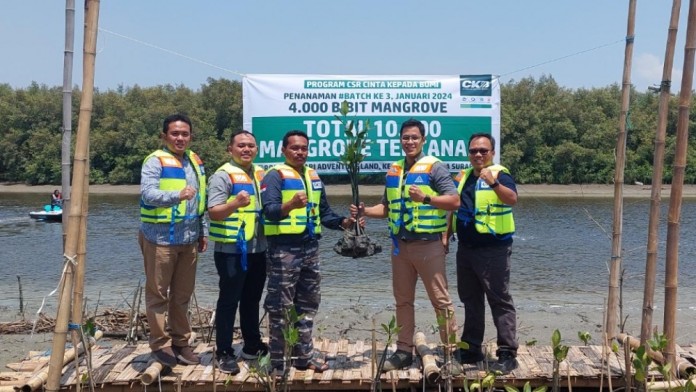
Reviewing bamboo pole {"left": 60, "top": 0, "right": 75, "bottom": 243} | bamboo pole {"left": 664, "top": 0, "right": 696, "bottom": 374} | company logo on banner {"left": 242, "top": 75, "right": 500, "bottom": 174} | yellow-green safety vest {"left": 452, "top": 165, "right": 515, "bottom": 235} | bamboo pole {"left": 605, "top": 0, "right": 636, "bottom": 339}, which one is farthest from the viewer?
company logo on banner {"left": 242, "top": 75, "right": 500, "bottom": 174}

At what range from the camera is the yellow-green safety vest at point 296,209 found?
545 cm

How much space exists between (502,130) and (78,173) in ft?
110

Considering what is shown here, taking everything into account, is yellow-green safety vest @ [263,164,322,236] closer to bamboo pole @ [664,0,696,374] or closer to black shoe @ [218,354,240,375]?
black shoe @ [218,354,240,375]

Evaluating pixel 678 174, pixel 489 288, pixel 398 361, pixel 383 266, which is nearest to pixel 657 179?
pixel 678 174

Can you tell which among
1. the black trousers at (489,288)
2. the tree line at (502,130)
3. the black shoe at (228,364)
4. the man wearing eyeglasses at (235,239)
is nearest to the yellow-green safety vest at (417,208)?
the black trousers at (489,288)

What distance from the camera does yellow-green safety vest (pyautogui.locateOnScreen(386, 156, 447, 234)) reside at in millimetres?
5555

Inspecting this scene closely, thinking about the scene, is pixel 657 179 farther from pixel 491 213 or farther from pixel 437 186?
pixel 437 186

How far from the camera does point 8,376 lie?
575 cm

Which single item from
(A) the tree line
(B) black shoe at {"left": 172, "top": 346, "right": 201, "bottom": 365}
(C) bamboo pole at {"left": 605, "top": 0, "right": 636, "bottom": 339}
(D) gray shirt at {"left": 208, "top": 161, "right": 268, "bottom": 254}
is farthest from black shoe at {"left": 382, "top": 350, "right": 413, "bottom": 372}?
(A) the tree line

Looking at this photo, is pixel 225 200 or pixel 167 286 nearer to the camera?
pixel 225 200

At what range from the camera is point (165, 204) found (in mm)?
5371

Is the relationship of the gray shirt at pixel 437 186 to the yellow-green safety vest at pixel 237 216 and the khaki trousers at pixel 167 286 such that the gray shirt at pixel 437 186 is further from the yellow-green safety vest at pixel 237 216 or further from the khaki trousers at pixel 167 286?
the khaki trousers at pixel 167 286

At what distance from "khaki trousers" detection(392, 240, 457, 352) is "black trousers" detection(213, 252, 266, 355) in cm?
119

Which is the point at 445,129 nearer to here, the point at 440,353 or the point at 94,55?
the point at 440,353
